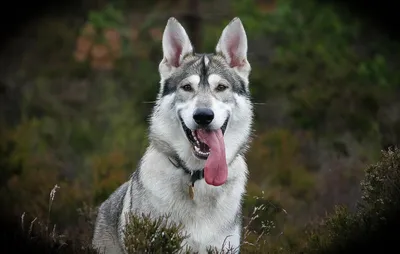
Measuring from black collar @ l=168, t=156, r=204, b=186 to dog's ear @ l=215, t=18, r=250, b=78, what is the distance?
3.63ft

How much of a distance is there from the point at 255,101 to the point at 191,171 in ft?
28.1

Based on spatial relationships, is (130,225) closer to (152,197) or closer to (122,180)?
(152,197)

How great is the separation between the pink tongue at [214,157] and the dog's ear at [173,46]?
3.01 ft

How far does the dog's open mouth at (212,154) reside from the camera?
6.77m

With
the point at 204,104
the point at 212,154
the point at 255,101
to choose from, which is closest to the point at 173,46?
the point at 204,104

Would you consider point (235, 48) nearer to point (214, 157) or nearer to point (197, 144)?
point (197, 144)

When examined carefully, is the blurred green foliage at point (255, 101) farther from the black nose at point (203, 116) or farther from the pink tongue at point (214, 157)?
the black nose at point (203, 116)

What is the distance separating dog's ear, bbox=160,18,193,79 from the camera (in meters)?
7.26

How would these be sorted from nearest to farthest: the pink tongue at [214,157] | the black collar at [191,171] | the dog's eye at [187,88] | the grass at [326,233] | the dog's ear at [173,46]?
the grass at [326,233] < the pink tongue at [214,157] < the black collar at [191,171] < the dog's eye at [187,88] < the dog's ear at [173,46]

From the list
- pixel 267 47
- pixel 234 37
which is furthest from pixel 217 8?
pixel 234 37

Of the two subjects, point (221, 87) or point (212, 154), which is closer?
point (212, 154)

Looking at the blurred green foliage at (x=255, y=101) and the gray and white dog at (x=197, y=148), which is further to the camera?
the blurred green foliage at (x=255, y=101)

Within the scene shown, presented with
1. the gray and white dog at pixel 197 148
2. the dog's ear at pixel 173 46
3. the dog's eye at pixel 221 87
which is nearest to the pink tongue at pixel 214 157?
the gray and white dog at pixel 197 148

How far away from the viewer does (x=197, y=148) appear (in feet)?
22.5
